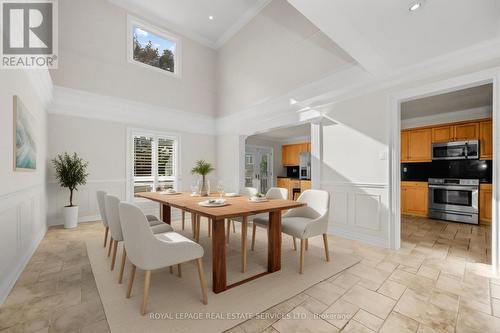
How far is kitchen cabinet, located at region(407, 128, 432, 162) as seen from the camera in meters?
5.38

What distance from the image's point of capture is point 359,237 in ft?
11.3

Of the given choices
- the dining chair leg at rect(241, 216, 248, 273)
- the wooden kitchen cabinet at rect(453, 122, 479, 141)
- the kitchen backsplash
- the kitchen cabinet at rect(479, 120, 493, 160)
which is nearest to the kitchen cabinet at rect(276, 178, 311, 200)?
the kitchen backsplash

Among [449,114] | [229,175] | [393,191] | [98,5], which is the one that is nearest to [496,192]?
[393,191]

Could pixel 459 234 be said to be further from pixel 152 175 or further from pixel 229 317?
pixel 152 175

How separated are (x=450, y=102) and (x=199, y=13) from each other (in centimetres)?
586

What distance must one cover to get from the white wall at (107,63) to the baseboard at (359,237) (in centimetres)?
468

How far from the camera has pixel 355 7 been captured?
1.91 metres

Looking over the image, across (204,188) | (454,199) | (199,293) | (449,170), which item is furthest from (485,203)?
(199,293)

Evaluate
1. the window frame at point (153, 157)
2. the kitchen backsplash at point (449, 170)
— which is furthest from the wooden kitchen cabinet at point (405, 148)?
the window frame at point (153, 157)

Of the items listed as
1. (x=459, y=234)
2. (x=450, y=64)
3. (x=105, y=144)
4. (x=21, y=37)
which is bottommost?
(x=459, y=234)

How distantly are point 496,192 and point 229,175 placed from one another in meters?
4.96

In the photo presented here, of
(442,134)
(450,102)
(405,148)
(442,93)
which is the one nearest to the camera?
(442,93)

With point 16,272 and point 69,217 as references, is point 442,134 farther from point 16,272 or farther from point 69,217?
point 69,217

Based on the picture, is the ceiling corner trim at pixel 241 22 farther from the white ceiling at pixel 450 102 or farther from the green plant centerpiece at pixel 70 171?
the green plant centerpiece at pixel 70 171
